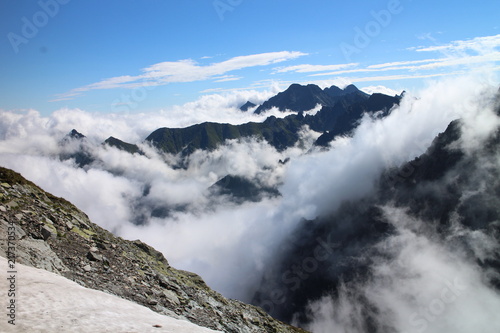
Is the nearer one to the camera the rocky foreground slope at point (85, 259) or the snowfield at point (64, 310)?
the snowfield at point (64, 310)

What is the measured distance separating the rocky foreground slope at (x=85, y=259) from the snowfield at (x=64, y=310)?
3.86 metres

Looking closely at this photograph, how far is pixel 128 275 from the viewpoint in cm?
3253

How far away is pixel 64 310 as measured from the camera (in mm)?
18391

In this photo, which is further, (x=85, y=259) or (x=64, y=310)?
(x=85, y=259)

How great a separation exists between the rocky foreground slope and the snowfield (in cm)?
386

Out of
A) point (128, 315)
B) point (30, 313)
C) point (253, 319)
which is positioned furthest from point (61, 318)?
point (253, 319)

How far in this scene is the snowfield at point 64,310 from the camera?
16547 mm

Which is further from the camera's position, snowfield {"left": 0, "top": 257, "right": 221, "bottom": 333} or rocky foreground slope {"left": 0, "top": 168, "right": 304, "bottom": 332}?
rocky foreground slope {"left": 0, "top": 168, "right": 304, "bottom": 332}

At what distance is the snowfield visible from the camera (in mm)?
16547

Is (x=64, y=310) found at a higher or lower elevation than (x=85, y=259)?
higher

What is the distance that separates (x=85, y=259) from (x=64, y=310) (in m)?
13.4

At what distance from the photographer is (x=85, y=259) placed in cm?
3062

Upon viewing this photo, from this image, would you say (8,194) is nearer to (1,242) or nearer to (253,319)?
(1,242)

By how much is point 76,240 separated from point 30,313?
669 inches
